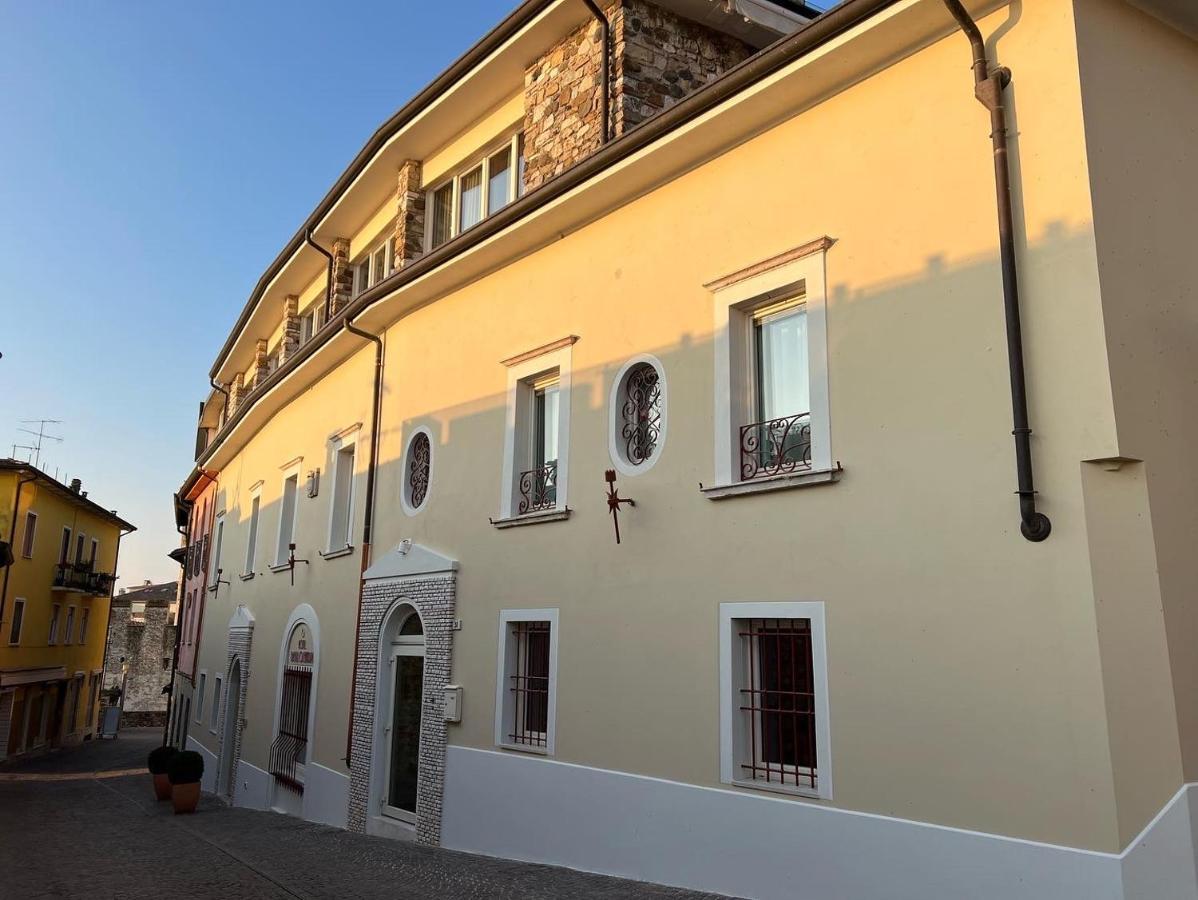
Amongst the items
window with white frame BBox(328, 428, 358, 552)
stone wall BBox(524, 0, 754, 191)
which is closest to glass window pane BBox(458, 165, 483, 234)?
stone wall BBox(524, 0, 754, 191)

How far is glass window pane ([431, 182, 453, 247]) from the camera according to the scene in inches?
549

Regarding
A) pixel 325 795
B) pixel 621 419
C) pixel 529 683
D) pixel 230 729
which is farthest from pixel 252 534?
pixel 621 419

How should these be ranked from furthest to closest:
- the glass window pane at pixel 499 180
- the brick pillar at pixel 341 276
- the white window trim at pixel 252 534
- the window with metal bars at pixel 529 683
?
the white window trim at pixel 252 534 → the brick pillar at pixel 341 276 → the glass window pane at pixel 499 180 → the window with metal bars at pixel 529 683

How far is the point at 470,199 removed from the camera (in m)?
13.4

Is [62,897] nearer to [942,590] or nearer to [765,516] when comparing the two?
[765,516]

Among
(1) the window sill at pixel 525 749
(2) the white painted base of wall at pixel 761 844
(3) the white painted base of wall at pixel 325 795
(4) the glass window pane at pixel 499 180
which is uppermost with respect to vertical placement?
(4) the glass window pane at pixel 499 180

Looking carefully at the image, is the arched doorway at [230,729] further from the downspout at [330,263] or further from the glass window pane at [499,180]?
the glass window pane at [499,180]

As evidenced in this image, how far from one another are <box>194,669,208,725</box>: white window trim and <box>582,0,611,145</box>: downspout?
→ 60.7 ft

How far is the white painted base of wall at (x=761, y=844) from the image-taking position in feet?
17.4

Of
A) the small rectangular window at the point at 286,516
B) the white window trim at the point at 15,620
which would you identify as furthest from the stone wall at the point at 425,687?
the white window trim at the point at 15,620

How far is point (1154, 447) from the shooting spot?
19.0ft

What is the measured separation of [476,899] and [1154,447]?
610 centimetres

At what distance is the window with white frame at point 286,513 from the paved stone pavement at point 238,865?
15.0 feet

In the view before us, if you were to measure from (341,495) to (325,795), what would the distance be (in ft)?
14.9
